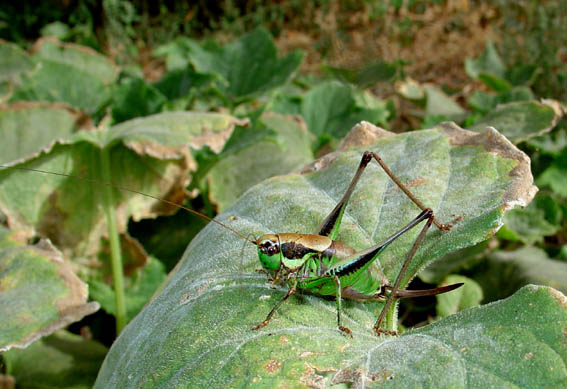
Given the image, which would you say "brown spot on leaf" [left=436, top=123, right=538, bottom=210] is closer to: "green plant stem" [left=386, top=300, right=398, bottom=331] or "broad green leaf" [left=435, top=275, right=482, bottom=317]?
"green plant stem" [left=386, top=300, right=398, bottom=331]

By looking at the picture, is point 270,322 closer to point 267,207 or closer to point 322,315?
point 322,315

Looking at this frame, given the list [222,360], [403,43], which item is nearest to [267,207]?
[222,360]

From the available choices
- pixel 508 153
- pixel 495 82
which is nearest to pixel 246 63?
pixel 495 82

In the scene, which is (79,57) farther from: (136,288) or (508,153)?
(508,153)

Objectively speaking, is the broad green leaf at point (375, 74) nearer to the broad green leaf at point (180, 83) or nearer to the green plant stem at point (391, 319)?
the broad green leaf at point (180, 83)

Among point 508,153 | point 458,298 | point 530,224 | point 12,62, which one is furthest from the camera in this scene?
point 12,62

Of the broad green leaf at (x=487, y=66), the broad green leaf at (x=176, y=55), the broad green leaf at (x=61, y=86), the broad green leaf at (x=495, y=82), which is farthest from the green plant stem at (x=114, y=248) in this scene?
the broad green leaf at (x=487, y=66)
